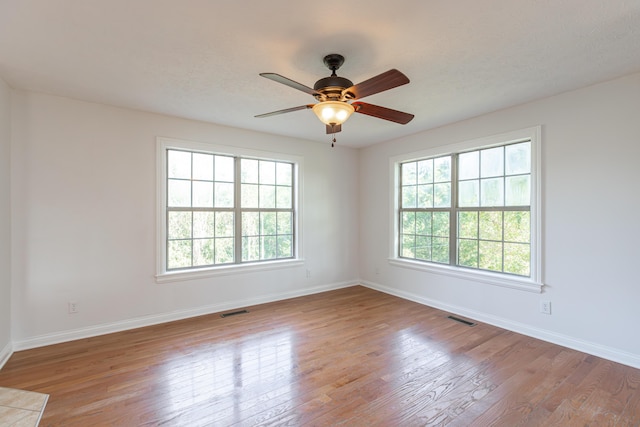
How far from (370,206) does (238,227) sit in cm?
238

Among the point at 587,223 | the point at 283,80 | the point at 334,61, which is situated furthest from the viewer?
the point at 587,223

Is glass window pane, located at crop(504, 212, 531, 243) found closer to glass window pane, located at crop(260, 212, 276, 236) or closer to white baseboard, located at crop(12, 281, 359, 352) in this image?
white baseboard, located at crop(12, 281, 359, 352)

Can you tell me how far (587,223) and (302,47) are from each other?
10.3 ft

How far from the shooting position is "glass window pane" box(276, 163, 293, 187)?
4734 millimetres

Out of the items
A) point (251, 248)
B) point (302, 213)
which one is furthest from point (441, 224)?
point (251, 248)

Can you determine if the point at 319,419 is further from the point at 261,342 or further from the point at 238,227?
the point at 238,227

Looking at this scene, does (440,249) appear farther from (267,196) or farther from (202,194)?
(202,194)

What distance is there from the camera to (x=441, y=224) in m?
4.31

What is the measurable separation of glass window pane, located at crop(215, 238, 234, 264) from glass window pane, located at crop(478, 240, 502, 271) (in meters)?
3.42

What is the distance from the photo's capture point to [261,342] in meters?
3.06

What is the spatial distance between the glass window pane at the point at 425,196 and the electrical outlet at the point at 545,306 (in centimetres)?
182

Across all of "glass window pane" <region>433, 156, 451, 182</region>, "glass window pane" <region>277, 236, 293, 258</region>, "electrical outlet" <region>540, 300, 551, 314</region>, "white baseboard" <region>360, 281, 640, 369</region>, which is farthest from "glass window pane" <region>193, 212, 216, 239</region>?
"electrical outlet" <region>540, 300, 551, 314</region>

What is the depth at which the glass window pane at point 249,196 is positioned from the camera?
4.37 metres

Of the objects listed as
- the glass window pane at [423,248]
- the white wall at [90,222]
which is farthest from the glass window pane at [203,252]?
the glass window pane at [423,248]
